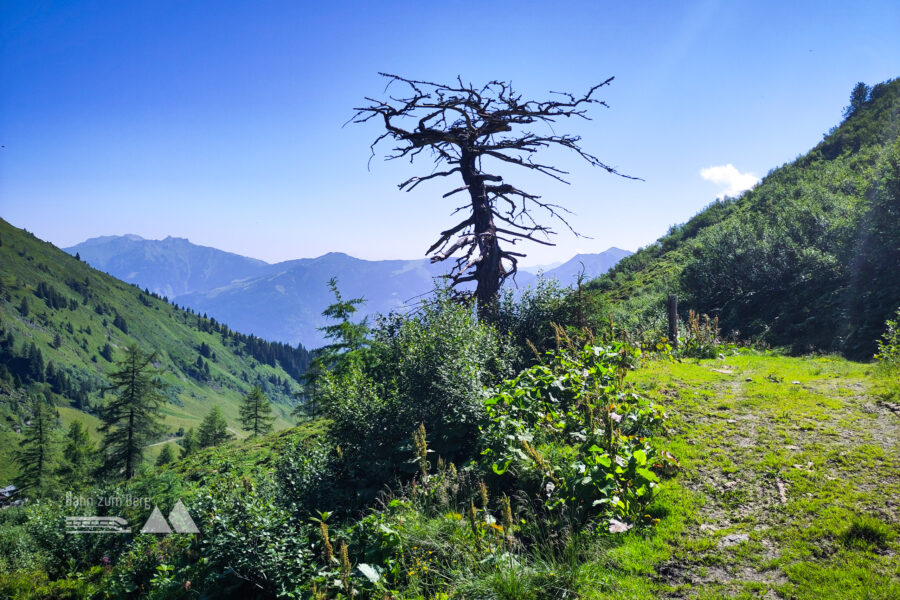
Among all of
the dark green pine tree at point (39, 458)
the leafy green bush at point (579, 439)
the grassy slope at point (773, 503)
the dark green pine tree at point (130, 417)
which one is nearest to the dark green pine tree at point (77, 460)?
the dark green pine tree at point (39, 458)

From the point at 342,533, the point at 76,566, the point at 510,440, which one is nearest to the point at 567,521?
the point at 510,440

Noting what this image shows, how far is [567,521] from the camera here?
5398 millimetres

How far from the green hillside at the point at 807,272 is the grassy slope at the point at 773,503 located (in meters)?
7.28

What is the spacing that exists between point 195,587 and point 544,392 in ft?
23.1

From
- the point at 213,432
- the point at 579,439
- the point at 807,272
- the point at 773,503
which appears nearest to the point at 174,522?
the point at 579,439

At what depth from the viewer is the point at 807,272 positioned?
19625 mm

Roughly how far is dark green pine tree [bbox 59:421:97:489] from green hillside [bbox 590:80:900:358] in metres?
61.9

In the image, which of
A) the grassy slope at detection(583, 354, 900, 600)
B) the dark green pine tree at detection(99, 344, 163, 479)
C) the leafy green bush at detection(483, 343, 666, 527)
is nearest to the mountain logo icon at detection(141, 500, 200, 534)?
the leafy green bush at detection(483, 343, 666, 527)

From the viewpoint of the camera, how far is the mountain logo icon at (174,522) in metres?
11.0

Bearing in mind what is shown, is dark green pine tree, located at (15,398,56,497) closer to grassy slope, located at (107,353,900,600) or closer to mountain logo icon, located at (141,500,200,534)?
mountain logo icon, located at (141,500,200,534)

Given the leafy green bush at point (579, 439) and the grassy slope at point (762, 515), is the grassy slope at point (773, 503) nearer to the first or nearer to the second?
the grassy slope at point (762, 515)

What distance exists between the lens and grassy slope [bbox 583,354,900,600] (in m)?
4.30

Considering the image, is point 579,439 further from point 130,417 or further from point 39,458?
point 39,458

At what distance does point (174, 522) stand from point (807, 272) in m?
25.8
